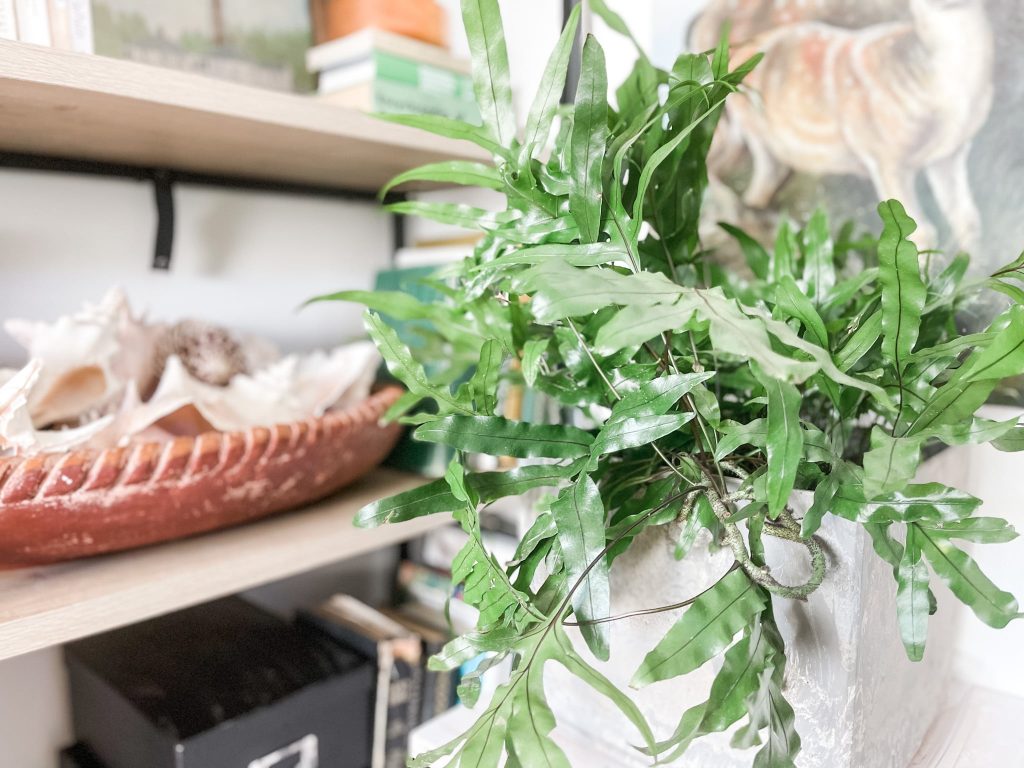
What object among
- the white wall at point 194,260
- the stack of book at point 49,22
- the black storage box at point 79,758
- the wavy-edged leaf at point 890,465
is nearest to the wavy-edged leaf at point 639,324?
the wavy-edged leaf at point 890,465

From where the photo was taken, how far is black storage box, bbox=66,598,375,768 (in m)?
0.71

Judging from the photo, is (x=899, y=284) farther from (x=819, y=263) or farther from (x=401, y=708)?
(x=401, y=708)

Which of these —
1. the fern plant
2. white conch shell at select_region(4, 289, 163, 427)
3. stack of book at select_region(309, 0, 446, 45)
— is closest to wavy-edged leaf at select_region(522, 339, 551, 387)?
the fern plant

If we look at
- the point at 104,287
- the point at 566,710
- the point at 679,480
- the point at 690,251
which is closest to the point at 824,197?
the point at 690,251

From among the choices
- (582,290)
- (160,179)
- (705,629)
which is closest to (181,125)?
(160,179)

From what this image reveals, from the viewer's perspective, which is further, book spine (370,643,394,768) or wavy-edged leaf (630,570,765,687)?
book spine (370,643,394,768)

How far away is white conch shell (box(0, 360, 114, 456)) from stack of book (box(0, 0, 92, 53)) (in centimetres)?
29

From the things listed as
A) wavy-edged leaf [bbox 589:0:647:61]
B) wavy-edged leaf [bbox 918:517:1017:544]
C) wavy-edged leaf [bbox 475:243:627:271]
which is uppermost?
wavy-edged leaf [bbox 589:0:647:61]

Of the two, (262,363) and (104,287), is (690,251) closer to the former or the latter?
(262,363)

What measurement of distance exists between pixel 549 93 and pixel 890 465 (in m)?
0.31

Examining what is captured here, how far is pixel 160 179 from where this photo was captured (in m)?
0.88

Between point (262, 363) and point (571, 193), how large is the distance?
54cm

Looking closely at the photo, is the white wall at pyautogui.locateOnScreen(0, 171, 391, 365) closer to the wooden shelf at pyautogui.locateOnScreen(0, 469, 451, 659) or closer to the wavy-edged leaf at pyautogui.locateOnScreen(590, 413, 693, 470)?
the wooden shelf at pyautogui.locateOnScreen(0, 469, 451, 659)

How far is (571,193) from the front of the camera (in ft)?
1.46
